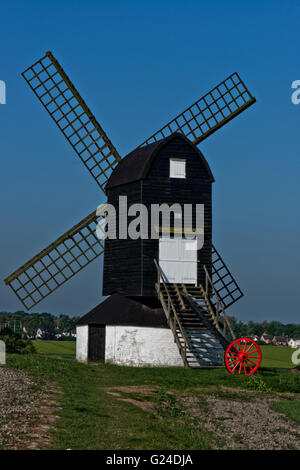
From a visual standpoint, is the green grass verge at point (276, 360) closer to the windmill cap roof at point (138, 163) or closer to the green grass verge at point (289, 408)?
the windmill cap roof at point (138, 163)

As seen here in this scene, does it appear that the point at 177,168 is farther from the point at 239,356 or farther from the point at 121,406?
the point at 121,406

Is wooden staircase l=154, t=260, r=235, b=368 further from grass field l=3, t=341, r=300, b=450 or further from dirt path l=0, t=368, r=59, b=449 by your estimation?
dirt path l=0, t=368, r=59, b=449

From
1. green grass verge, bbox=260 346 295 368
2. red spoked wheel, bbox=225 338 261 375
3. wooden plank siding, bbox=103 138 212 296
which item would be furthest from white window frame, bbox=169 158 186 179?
green grass verge, bbox=260 346 295 368

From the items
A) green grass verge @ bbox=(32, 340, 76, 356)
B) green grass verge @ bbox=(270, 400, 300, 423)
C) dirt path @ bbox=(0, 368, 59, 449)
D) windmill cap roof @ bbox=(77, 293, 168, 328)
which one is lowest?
green grass verge @ bbox=(270, 400, 300, 423)

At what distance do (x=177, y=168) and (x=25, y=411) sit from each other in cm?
1876

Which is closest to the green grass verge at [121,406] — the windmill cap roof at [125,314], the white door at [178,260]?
the windmill cap roof at [125,314]

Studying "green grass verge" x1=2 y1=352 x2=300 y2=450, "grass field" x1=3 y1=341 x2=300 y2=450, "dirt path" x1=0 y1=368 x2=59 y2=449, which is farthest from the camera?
"grass field" x1=3 y1=341 x2=300 y2=450

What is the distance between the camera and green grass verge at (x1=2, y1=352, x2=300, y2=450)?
43.2ft

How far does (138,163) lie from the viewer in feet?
107

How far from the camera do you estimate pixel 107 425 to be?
48.4 ft

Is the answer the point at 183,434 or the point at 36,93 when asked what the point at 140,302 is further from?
the point at 183,434

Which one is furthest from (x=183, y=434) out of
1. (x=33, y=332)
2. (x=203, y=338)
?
(x=33, y=332)

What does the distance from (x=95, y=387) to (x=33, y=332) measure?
380ft

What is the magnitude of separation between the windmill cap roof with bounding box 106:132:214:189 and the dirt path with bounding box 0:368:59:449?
42.5 feet
